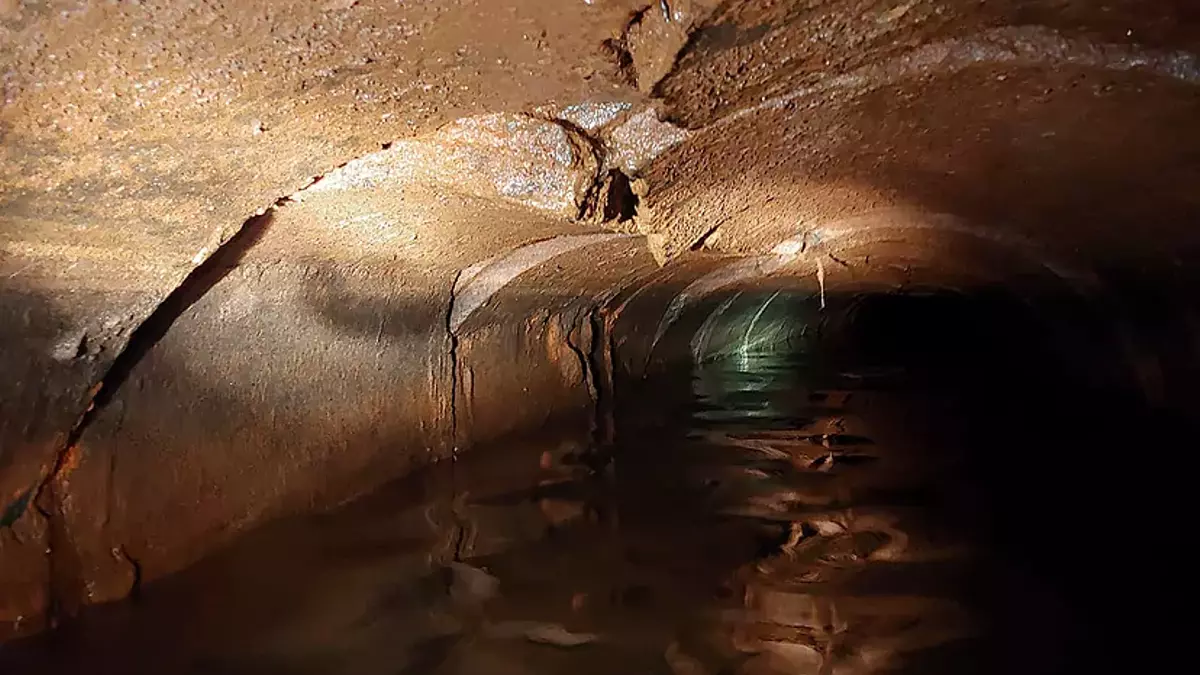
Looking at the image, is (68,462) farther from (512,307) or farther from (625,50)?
(512,307)

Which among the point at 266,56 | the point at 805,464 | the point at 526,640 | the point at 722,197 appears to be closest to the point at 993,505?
the point at 805,464

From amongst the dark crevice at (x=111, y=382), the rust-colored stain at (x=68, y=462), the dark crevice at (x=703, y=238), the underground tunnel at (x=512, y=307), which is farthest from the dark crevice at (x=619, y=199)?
the rust-colored stain at (x=68, y=462)

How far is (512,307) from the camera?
14.2 ft

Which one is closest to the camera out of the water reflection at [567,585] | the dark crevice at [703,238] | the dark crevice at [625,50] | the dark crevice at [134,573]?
the dark crevice at [625,50]

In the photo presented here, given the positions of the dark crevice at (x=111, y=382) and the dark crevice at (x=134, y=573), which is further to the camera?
the dark crevice at (x=134, y=573)

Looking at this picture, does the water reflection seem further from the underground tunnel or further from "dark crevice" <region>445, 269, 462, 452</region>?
"dark crevice" <region>445, 269, 462, 452</region>

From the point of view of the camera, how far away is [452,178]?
2590 millimetres

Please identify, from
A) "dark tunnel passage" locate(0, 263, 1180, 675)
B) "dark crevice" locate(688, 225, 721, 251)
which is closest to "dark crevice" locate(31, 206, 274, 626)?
"dark tunnel passage" locate(0, 263, 1180, 675)

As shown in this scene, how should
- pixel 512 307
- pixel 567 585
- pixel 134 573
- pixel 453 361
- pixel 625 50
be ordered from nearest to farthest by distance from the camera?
pixel 625 50
pixel 134 573
pixel 567 585
pixel 453 361
pixel 512 307

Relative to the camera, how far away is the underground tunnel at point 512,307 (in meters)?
1.78

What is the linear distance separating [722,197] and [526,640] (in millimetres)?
1729

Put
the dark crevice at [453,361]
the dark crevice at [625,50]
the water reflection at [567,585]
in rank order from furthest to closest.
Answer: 1. the dark crevice at [453,361]
2. the water reflection at [567,585]
3. the dark crevice at [625,50]

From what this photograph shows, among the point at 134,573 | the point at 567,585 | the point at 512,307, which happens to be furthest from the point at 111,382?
the point at 512,307

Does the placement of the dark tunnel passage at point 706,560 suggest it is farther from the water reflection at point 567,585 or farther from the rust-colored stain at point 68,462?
the rust-colored stain at point 68,462
